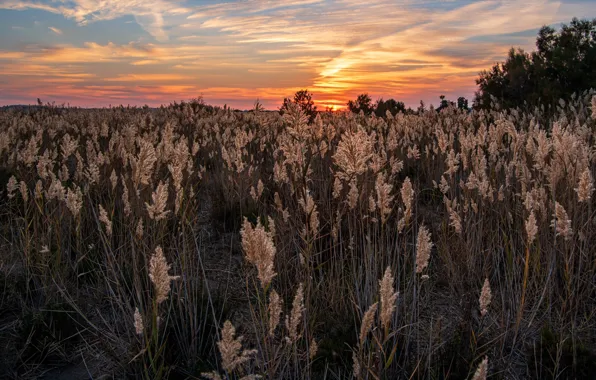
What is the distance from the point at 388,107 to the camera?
17.0 m

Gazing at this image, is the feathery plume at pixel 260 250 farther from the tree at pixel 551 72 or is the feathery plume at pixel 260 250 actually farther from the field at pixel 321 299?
the tree at pixel 551 72

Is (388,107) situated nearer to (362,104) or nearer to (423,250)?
(362,104)

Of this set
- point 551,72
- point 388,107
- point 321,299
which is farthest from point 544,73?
point 321,299

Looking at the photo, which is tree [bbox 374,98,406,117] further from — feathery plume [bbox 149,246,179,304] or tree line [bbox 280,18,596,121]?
feathery plume [bbox 149,246,179,304]

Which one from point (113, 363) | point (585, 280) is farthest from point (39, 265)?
point (585, 280)

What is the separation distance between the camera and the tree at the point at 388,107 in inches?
655

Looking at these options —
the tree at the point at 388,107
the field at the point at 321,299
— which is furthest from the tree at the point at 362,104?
the field at the point at 321,299

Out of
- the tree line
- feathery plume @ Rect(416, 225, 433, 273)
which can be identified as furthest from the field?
the tree line

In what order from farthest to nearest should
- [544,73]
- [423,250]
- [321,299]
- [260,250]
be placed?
[544,73]
[321,299]
[423,250]
[260,250]

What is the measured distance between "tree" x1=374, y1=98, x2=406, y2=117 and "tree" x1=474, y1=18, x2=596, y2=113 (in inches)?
98.9

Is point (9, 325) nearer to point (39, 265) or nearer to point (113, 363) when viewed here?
point (39, 265)

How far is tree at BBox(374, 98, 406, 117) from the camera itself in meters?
16.6

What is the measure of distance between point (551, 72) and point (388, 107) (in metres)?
5.16

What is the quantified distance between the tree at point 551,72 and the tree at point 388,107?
251cm
